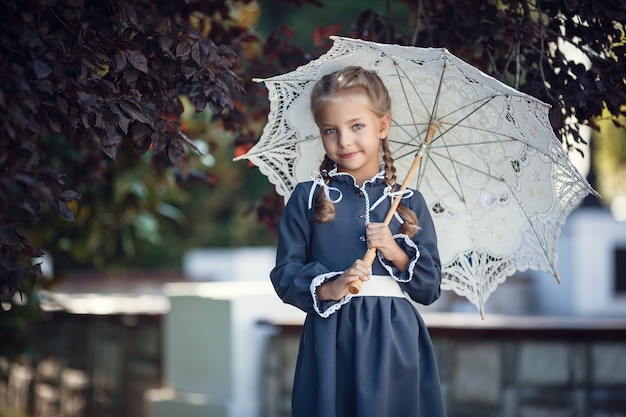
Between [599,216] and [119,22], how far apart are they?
7.61 meters

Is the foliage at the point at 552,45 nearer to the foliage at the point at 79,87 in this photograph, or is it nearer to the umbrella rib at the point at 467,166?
the umbrella rib at the point at 467,166

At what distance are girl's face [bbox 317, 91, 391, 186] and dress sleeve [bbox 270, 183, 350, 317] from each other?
0.64 ft

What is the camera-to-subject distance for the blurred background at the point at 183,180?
266 cm

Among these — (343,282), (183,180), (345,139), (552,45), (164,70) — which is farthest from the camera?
(183,180)

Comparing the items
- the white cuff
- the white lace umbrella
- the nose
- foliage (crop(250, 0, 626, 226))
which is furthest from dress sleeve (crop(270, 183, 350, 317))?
foliage (crop(250, 0, 626, 226))

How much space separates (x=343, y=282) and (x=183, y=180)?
1.76 meters

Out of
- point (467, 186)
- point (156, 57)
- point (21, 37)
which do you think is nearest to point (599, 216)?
point (467, 186)

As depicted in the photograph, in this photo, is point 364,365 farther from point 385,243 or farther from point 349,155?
point 349,155

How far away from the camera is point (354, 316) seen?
2.79 m

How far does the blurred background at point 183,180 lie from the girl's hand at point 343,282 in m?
0.76

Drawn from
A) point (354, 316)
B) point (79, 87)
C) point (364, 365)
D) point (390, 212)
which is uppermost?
point (79, 87)

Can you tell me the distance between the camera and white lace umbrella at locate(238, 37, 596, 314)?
300 centimetres

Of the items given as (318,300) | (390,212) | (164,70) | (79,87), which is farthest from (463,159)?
(79,87)

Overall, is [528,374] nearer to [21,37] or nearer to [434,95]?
A: [434,95]
